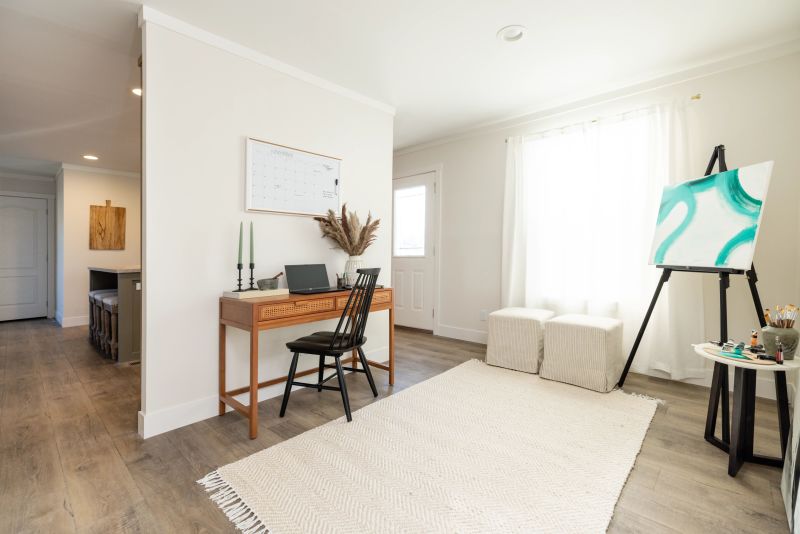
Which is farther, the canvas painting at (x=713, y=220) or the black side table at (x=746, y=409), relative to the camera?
the canvas painting at (x=713, y=220)

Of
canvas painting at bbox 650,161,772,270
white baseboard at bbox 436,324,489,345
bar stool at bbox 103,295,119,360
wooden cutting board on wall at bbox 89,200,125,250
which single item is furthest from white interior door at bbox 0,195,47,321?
canvas painting at bbox 650,161,772,270

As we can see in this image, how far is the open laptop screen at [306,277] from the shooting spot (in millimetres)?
2695

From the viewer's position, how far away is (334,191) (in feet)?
10.3

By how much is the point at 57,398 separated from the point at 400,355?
271 centimetres

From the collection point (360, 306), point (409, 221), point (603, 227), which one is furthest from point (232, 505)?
point (409, 221)

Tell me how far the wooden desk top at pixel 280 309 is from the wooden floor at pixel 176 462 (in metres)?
0.62

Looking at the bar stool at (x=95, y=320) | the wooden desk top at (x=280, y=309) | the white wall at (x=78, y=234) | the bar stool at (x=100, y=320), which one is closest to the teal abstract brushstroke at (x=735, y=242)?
the wooden desk top at (x=280, y=309)

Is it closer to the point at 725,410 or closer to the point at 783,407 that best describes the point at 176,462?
the point at 725,410

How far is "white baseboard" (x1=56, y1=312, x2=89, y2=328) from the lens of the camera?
543 cm

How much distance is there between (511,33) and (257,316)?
2382 millimetres

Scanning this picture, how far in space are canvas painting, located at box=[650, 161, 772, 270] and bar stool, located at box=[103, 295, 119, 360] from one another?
184 inches

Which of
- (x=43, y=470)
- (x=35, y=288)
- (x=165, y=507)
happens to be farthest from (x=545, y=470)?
(x=35, y=288)

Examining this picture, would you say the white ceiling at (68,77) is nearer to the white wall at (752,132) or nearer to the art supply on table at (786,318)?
the white wall at (752,132)

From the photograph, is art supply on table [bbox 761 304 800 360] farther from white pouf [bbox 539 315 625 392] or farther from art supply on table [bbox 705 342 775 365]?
white pouf [bbox 539 315 625 392]
